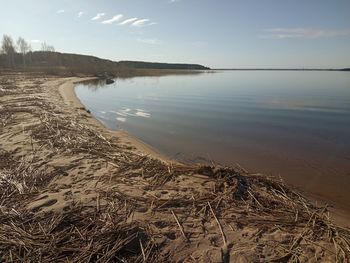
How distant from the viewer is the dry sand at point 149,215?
12.7 feet

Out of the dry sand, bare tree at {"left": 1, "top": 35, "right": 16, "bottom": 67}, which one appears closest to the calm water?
the dry sand

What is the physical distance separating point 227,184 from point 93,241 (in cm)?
296

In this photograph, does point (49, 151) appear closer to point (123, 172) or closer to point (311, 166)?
point (123, 172)

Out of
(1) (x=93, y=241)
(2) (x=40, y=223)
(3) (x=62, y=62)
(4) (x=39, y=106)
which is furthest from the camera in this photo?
(3) (x=62, y=62)

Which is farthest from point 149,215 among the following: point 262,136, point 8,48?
point 8,48

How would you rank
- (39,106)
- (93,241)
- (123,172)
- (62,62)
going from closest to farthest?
(93,241)
(123,172)
(39,106)
(62,62)

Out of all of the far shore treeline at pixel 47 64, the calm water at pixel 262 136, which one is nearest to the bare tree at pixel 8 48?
the far shore treeline at pixel 47 64

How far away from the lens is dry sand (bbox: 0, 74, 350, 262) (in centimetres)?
388

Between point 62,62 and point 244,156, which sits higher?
point 62,62

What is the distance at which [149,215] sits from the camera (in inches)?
187

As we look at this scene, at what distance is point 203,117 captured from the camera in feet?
54.6

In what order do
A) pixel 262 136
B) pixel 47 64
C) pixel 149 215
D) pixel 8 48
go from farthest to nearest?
pixel 47 64, pixel 8 48, pixel 262 136, pixel 149 215

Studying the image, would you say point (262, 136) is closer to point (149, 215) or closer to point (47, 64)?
point (149, 215)

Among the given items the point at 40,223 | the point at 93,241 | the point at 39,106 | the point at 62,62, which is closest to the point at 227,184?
the point at 93,241
